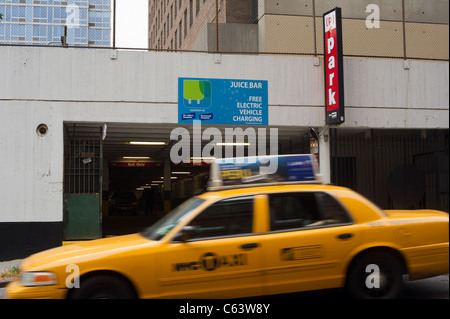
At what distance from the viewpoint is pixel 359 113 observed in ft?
43.3

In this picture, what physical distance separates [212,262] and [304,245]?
42.2 inches

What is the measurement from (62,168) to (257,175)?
7287 millimetres

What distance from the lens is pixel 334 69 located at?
12531 mm

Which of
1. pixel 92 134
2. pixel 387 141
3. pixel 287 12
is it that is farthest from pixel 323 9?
pixel 92 134

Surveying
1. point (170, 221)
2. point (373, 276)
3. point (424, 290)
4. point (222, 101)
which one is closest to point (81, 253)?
point (170, 221)

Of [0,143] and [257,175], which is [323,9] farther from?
[257,175]

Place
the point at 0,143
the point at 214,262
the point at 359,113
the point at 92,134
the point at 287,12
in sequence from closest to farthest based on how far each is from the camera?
the point at 214,262, the point at 0,143, the point at 359,113, the point at 92,134, the point at 287,12

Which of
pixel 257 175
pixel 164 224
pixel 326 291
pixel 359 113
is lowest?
pixel 326 291

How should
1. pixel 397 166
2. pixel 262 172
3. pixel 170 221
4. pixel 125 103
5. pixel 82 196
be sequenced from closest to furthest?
pixel 170 221
pixel 262 172
pixel 125 103
pixel 82 196
pixel 397 166

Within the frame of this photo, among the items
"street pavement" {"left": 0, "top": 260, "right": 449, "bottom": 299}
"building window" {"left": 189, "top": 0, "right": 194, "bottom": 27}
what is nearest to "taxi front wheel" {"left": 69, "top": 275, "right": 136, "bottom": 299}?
"street pavement" {"left": 0, "top": 260, "right": 449, "bottom": 299}

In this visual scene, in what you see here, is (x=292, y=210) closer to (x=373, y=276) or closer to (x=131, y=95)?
(x=373, y=276)

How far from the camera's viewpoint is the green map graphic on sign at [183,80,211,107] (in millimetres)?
12414

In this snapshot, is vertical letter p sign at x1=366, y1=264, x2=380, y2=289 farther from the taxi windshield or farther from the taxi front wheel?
the taxi front wheel

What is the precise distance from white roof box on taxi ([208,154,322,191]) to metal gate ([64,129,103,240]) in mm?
7018
